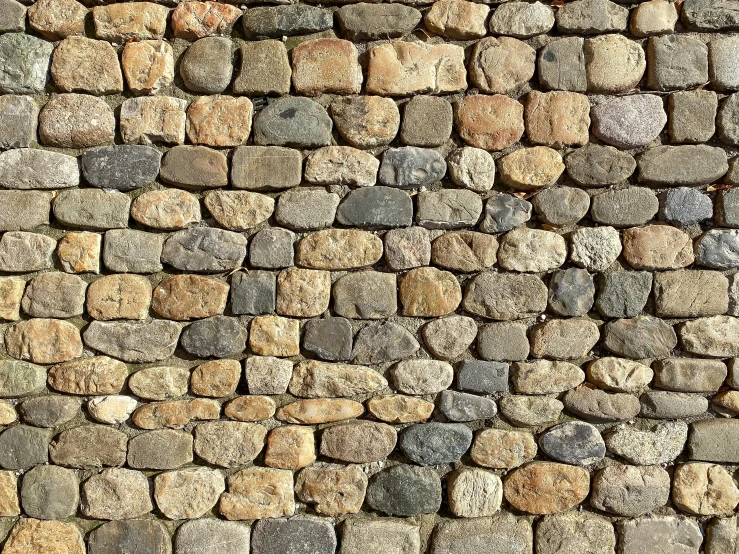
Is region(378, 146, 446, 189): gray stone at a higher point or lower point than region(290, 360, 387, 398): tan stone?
higher

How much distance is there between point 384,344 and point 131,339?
77 centimetres

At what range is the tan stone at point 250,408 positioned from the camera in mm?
1848

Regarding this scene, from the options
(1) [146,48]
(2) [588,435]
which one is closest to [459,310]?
(2) [588,435]

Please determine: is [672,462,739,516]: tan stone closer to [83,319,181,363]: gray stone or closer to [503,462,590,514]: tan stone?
[503,462,590,514]: tan stone

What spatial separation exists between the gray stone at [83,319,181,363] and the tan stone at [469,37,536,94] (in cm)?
123

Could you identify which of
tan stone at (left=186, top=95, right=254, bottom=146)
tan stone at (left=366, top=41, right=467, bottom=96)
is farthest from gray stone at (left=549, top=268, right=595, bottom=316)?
tan stone at (left=186, top=95, right=254, bottom=146)

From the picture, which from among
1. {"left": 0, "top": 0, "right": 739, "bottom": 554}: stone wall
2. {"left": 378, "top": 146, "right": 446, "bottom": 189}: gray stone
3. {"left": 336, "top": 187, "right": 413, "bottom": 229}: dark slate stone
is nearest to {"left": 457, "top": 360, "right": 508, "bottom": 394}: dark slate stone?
{"left": 0, "top": 0, "right": 739, "bottom": 554}: stone wall

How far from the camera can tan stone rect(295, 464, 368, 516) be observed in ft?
6.04

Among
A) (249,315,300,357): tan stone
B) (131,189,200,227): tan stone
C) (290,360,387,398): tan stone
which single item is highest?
(131,189,200,227): tan stone

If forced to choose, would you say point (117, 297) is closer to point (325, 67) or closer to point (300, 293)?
point (300, 293)

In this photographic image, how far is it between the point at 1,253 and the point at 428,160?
1335 mm

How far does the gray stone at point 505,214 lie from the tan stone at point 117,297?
1.09 metres

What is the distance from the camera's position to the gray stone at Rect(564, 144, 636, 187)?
1849 mm

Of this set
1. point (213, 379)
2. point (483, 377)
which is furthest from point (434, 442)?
point (213, 379)
